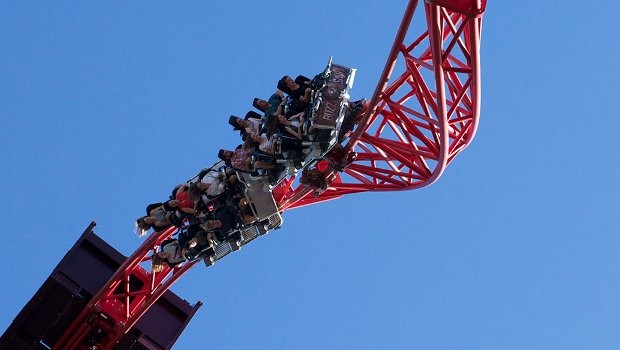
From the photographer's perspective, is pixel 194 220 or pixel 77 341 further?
pixel 77 341

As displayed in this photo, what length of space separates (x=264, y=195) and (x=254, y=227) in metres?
0.69

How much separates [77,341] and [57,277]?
1412mm

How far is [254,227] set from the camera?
79.1ft

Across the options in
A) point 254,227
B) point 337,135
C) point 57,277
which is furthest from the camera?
point 57,277

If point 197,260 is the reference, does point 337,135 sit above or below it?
above

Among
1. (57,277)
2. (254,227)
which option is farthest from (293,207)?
(57,277)

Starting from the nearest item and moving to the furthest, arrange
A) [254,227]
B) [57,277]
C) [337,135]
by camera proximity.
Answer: [337,135], [254,227], [57,277]

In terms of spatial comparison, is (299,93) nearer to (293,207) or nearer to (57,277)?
(293,207)

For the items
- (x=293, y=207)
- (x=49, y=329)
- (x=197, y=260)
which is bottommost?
(x=49, y=329)

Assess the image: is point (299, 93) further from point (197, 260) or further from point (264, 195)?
point (197, 260)

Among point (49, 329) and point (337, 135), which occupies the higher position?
point (337, 135)

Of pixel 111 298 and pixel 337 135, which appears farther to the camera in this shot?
pixel 111 298

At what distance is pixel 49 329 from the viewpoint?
2664 cm

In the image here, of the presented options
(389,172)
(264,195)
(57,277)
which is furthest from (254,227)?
(57,277)
